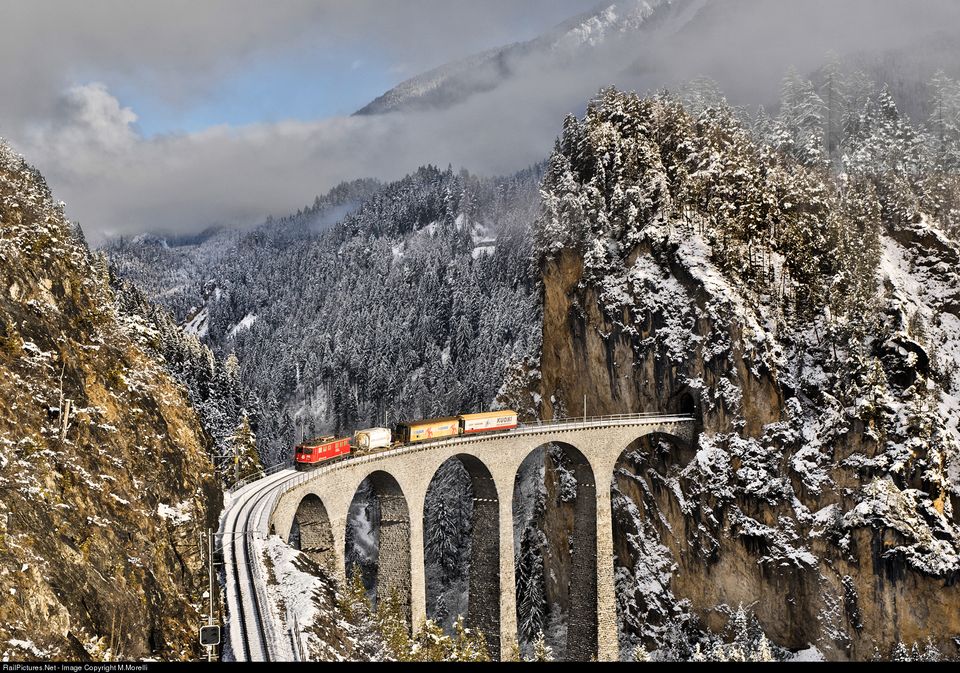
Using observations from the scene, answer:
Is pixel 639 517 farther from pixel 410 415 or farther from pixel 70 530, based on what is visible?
pixel 410 415

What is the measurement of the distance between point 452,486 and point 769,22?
103 metres

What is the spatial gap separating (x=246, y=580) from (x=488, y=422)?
2867 cm

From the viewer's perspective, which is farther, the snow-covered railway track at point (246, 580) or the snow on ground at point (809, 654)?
the snow on ground at point (809, 654)

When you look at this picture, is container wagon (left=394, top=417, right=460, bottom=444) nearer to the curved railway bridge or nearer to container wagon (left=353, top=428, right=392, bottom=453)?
the curved railway bridge

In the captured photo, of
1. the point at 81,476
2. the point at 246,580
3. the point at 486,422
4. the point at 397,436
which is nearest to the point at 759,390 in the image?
the point at 486,422

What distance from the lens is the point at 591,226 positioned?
78625mm

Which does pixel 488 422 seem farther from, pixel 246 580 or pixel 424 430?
pixel 246 580

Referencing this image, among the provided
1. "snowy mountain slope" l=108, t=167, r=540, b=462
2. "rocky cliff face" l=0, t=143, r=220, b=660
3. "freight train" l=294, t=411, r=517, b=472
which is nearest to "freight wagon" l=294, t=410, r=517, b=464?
"freight train" l=294, t=411, r=517, b=472

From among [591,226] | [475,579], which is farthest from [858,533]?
[591,226]

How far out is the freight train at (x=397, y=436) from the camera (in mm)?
48219

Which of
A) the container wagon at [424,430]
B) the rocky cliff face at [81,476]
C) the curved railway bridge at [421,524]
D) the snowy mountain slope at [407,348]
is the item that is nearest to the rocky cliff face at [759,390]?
the curved railway bridge at [421,524]

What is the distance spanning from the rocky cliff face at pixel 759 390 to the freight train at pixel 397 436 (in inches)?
784

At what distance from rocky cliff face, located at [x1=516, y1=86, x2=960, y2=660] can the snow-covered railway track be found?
4035cm

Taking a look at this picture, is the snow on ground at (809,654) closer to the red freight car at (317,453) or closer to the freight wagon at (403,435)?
the freight wagon at (403,435)
